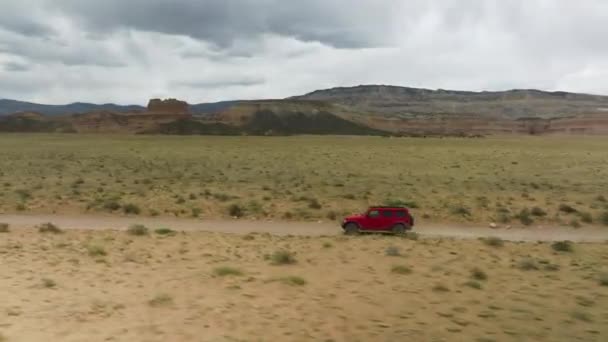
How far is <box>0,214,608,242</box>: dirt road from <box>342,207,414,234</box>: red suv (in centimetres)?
79

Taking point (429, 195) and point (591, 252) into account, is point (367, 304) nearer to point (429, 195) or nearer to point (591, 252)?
point (591, 252)

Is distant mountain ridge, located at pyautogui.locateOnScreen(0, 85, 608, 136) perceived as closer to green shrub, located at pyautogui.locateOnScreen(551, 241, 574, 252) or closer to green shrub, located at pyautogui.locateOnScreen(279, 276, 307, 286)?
green shrub, located at pyautogui.locateOnScreen(551, 241, 574, 252)

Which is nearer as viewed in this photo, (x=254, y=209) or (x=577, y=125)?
(x=254, y=209)

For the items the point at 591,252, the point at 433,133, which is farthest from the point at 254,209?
the point at 433,133

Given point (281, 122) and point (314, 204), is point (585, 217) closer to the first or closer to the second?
point (314, 204)

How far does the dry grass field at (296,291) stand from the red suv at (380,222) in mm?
3394

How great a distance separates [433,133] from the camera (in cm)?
17262

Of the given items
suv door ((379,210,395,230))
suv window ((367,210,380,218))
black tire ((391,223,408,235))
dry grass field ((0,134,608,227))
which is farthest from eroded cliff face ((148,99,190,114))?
black tire ((391,223,408,235))

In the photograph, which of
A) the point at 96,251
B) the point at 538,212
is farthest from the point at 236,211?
the point at 538,212

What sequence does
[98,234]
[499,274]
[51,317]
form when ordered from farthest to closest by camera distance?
[98,234] → [499,274] → [51,317]

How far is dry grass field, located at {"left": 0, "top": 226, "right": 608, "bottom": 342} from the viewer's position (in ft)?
32.3

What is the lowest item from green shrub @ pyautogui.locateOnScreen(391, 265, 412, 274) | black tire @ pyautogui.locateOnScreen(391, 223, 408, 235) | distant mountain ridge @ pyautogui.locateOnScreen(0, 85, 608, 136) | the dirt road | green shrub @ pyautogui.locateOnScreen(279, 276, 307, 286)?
the dirt road

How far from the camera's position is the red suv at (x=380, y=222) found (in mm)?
22641

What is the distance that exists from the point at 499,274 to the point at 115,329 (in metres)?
8.78
